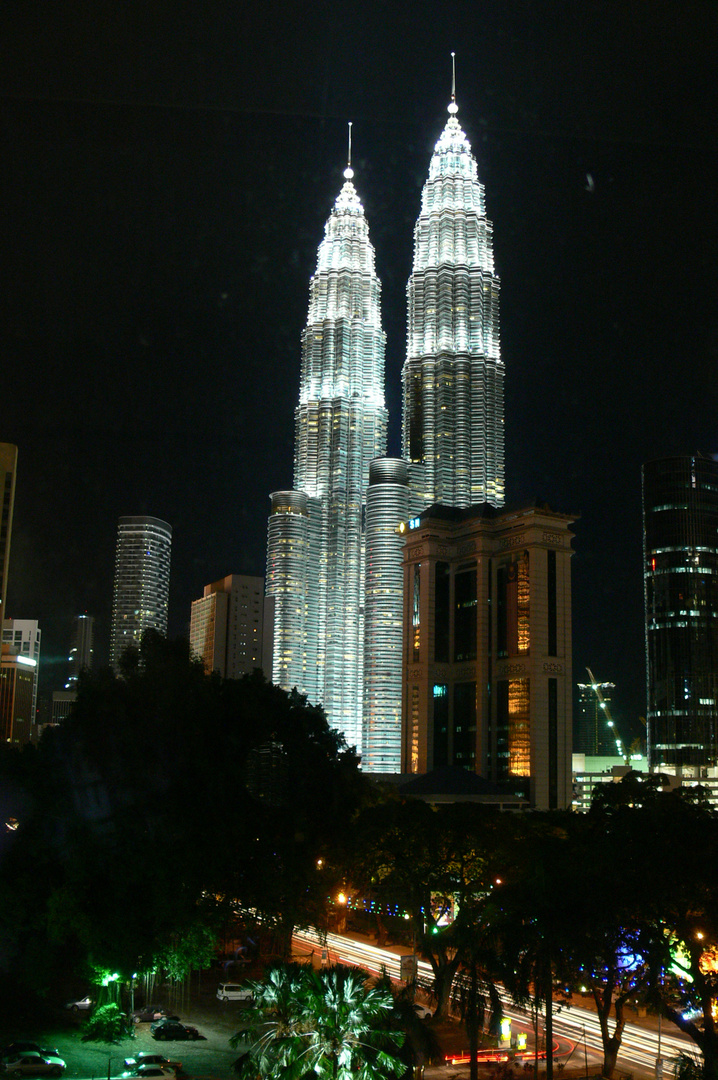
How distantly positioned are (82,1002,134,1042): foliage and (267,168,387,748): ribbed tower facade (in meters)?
116

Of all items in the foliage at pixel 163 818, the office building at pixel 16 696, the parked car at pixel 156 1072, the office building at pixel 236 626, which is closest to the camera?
the parked car at pixel 156 1072

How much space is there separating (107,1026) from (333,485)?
12836 cm

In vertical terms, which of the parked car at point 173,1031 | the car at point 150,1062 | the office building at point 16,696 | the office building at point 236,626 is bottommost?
the parked car at point 173,1031

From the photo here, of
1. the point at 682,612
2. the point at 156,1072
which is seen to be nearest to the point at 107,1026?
the point at 156,1072

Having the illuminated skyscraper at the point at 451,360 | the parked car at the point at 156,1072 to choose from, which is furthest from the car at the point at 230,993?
the illuminated skyscraper at the point at 451,360

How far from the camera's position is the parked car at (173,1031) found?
2784cm

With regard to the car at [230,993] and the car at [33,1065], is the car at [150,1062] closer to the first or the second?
the car at [33,1065]

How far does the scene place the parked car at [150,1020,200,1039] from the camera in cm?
2784

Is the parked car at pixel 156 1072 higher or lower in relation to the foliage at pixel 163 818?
lower

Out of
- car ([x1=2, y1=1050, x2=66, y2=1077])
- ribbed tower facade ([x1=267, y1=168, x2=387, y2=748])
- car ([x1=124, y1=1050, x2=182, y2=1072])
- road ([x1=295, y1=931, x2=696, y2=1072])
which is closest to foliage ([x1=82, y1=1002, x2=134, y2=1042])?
car ([x1=124, y1=1050, x2=182, y2=1072])

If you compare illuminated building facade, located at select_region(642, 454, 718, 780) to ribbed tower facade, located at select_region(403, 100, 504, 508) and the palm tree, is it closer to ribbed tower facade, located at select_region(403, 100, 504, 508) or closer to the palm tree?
ribbed tower facade, located at select_region(403, 100, 504, 508)

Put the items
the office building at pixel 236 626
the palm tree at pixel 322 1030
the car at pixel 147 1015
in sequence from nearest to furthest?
the palm tree at pixel 322 1030 < the car at pixel 147 1015 < the office building at pixel 236 626

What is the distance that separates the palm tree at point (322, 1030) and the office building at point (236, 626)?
14842 centimetres

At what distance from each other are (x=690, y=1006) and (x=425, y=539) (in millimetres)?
86167
